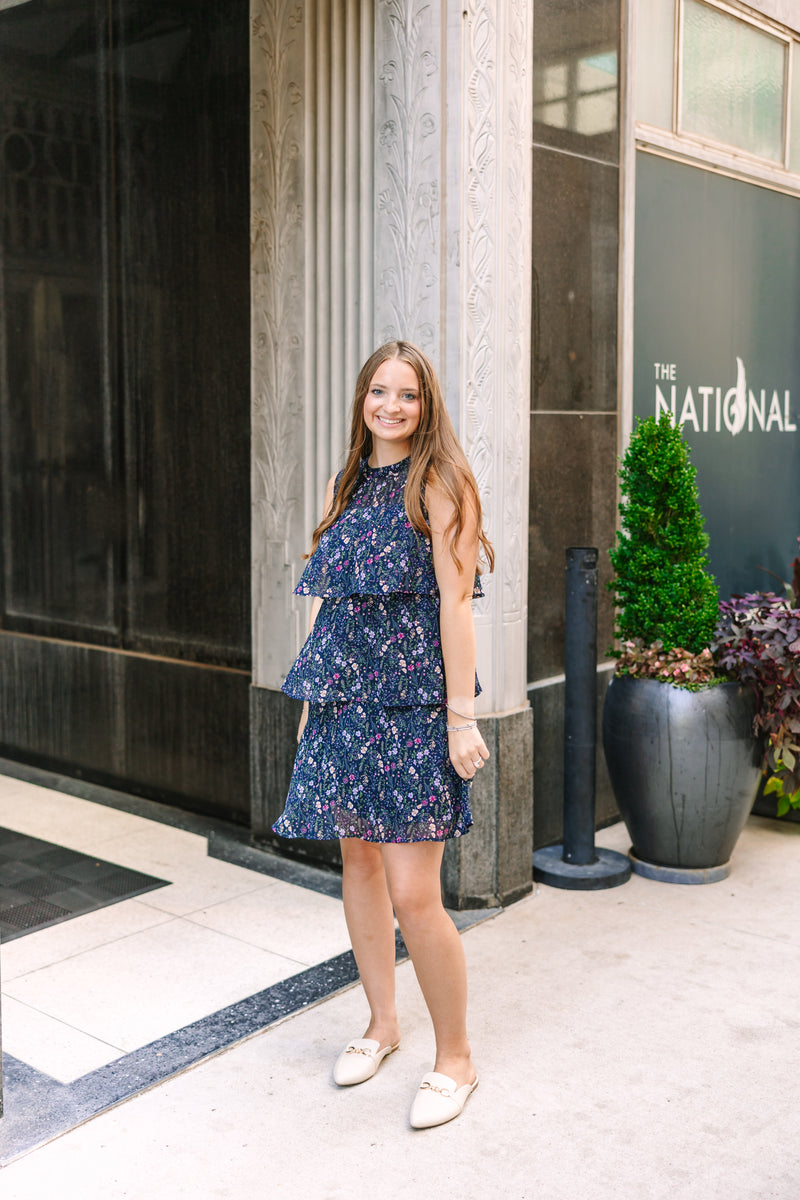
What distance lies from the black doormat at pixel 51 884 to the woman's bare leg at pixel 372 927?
5.36 feet

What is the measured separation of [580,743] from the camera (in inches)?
205

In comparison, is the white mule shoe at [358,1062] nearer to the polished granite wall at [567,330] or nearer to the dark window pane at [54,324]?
the polished granite wall at [567,330]

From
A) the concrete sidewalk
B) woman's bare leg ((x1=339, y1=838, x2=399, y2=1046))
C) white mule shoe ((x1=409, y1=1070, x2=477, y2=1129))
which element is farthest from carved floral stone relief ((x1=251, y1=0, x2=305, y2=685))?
white mule shoe ((x1=409, y1=1070, x2=477, y2=1129))

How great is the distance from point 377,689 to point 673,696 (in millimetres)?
2099

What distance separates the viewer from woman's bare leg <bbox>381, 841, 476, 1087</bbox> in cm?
330

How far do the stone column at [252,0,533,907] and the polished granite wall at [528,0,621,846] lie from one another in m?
0.35

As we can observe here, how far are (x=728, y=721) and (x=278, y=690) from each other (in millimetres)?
Result: 1837

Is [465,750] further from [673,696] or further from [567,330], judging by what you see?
[567,330]

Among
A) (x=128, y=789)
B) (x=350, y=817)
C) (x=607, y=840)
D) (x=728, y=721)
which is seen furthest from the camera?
(x=128, y=789)

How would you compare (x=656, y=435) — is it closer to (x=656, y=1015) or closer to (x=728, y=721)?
(x=728, y=721)

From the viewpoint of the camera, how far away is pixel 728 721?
16.6 feet

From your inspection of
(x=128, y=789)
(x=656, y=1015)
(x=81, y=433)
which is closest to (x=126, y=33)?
(x=81, y=433)

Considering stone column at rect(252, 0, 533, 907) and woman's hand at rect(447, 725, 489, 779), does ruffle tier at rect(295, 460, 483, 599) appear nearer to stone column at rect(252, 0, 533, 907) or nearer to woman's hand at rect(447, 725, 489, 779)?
woman's hand at rect(447, 725, 489, 779)

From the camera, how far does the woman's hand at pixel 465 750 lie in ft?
10.6
